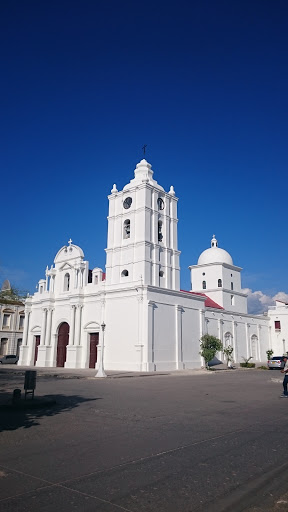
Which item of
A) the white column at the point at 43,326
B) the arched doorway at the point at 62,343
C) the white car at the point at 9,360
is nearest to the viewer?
the arched doorway at the point at 62,343

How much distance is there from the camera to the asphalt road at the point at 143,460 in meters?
4.27

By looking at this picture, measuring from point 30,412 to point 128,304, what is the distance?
68.4 ft

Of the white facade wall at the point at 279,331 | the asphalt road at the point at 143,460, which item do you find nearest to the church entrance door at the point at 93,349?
the asphalt road at the point at 143,460

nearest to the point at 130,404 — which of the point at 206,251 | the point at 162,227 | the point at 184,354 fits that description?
the point at 184,354

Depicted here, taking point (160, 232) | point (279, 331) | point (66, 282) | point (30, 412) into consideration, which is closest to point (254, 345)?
point (279, 331)

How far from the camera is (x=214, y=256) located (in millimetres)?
48812

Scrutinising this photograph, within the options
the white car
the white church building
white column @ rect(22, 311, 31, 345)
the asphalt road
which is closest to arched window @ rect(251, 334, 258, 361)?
A: the white church building

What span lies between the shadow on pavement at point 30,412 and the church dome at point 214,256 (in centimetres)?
3755

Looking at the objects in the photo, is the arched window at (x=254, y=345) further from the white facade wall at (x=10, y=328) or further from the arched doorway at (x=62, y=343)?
the white facade wall at (x=10, y=328)

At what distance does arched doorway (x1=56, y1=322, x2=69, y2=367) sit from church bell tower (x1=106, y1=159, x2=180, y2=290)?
6.91 meters

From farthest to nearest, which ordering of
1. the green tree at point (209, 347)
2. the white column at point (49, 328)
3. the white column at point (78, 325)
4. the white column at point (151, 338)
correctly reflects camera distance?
the white column at point (49, 328) → the white column at point (78, 325) → the green tree at point (209, 347) → the white column at point (151, 338)

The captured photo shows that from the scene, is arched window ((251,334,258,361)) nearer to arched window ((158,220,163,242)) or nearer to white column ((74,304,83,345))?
arched window ((158,220,163,242))

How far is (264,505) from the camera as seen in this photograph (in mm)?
4254

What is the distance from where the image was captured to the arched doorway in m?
36.2
